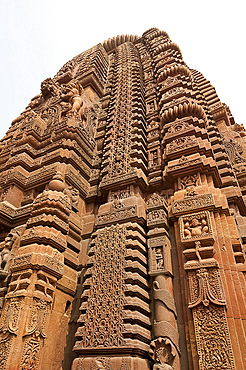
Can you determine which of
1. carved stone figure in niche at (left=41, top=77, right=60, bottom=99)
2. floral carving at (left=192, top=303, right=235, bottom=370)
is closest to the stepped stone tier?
floral carving at (left=192, top=303, right=235, bottom=370)

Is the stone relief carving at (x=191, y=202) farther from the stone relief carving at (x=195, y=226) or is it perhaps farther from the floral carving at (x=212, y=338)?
the floral carving at (x=212, y=338)

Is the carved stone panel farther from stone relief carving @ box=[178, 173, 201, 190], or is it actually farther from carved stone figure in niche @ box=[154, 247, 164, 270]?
stone relief carving @ box=[178, 173, 201, 190]

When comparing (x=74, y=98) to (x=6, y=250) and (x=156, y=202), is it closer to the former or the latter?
(x=156, y=202)

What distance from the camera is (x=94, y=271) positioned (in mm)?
5754

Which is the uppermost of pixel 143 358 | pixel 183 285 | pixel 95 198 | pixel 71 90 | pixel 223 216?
pixel 71 90

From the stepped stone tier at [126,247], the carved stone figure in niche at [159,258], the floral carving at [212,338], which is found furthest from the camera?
the carved stone figure in niche at [159,258]

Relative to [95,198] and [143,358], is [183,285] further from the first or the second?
[95,198]

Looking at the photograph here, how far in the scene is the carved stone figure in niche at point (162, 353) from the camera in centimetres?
425

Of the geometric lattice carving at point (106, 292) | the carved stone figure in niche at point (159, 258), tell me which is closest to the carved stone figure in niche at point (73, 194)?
the geometric lattice carving at point (106, 292)

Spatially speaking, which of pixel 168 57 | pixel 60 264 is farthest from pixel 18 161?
pixel 168 57

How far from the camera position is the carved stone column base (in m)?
4.21

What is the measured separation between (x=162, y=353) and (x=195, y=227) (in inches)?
99.5

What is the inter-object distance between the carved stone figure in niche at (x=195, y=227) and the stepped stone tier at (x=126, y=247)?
1.1 inches

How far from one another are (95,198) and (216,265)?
4.57 metres
